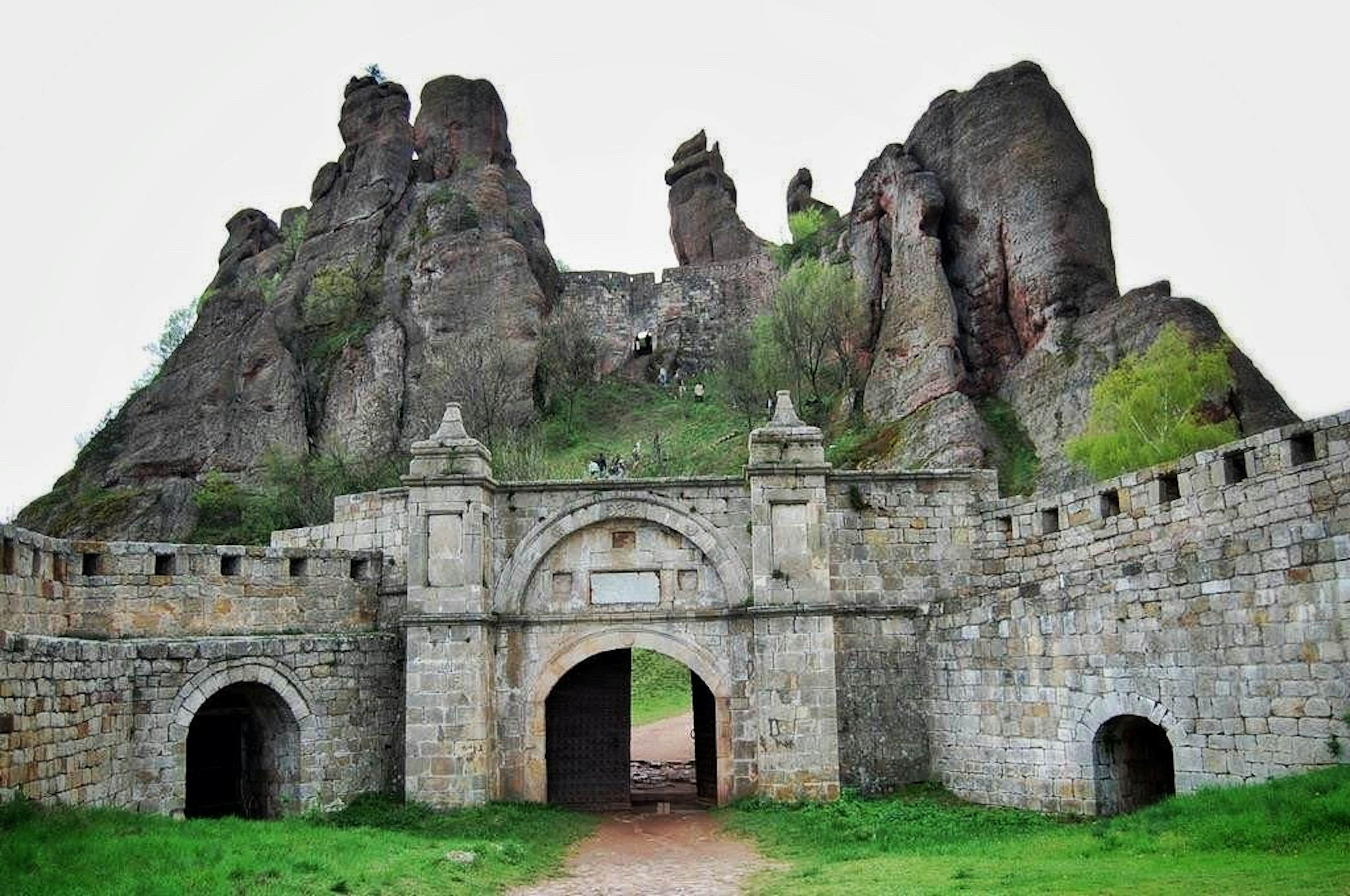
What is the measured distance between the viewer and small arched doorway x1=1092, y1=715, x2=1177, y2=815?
14.1 meters

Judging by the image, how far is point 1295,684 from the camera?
11.4 metres

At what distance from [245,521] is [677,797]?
76.5ft

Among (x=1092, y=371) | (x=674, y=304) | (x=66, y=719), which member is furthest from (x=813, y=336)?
(x=66, y=719)

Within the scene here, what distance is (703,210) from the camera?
2138 inches

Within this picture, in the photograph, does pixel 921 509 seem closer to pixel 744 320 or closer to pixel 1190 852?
pixel 1190 852

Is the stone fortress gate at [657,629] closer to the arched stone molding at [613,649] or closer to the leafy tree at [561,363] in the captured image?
the arched stone molding at [613,649]

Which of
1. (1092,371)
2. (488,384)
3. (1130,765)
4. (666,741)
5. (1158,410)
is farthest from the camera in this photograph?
(488,384)

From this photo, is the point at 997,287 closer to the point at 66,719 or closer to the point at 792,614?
the point at 792,614

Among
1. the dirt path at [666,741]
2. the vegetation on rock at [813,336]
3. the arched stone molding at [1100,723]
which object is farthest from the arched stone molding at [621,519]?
the vegetation on rock at [813,336]

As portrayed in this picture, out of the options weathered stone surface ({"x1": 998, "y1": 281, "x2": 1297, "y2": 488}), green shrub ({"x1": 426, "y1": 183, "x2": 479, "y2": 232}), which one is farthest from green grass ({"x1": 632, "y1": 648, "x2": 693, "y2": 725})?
green shrub ({"x1": 426, "y1": 183, "x2": 479, "y2": 232})

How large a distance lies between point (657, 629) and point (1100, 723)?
652 cm

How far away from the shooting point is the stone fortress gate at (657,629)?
Answer: 1430 cm

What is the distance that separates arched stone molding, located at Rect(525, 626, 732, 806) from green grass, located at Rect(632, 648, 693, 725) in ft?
47.6

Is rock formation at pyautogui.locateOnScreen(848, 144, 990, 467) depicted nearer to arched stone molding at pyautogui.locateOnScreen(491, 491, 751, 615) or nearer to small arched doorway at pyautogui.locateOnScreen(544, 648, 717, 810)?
small arched doorway at pyautogui.locateOnScreen(544, 648, 717, 810)
